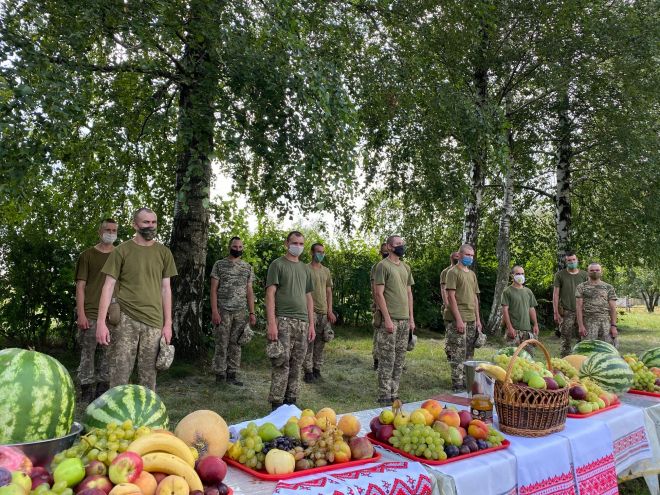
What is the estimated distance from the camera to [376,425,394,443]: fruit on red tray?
111 inches

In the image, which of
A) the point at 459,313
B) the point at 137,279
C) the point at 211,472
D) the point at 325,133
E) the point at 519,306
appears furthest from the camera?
the point at 519,306

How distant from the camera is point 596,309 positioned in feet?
30.3

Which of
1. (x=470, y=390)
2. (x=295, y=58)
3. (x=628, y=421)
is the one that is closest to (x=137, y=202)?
(x=295, y=58)

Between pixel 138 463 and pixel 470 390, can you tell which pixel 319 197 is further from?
pixel 138 463

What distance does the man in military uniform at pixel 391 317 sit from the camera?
274 inches

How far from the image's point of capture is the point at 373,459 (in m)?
2.56

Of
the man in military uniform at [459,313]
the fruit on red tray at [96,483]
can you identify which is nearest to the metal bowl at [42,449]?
the fruit on red tray at [96,483]

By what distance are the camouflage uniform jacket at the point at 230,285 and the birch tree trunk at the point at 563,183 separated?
34.2 ft

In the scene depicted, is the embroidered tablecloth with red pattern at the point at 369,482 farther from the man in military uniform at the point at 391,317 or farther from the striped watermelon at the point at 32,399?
the man in military uniform at the point at 391,317

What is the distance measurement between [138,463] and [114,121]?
297 inches

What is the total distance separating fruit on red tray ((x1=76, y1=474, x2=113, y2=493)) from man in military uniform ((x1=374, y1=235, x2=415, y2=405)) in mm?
5258

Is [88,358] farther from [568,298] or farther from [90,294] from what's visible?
[568,298]

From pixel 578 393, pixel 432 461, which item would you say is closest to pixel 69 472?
pixel 432 461

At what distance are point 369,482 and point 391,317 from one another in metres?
4.80
